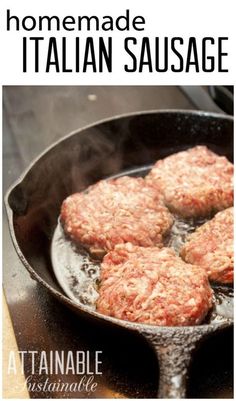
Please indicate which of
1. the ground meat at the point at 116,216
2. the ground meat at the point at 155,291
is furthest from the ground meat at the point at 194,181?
the ground meat at the point at 155,291

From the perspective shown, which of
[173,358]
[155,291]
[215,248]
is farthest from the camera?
[215,248]

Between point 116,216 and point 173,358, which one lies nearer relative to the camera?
point 173,358

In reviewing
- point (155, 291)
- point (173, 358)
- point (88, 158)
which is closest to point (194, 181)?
point (88, 158)

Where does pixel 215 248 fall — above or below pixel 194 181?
below

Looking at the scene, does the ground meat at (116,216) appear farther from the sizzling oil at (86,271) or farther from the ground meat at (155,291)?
the ground meat at (155,291)

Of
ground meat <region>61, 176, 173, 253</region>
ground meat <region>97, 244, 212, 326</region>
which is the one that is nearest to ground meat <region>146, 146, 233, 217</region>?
ground meat <region>61, 176, 173, 253</region>

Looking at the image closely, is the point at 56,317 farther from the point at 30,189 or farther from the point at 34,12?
the point at 34,12

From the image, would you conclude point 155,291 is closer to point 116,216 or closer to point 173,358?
point 173,358
